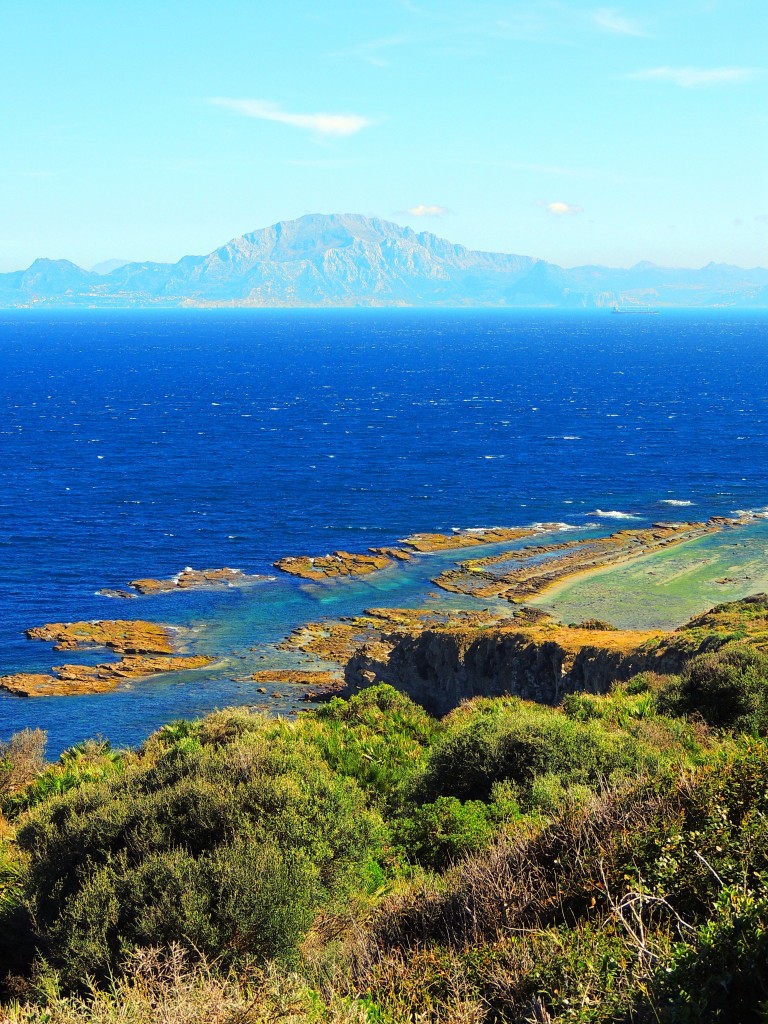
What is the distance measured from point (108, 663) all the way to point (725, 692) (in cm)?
4047

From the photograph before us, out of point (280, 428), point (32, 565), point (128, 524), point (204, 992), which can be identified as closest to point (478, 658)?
point (204, 992)

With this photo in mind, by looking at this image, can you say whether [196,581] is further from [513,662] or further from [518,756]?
[518,756]

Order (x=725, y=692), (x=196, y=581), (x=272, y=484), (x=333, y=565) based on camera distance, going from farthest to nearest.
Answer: (x=272, y=484) → (x=333, y=565) → (x=196, y=581) → (x=725, y=692)

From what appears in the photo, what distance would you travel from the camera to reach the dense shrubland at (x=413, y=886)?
934 cm

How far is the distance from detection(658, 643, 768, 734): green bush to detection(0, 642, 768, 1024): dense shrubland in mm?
1016

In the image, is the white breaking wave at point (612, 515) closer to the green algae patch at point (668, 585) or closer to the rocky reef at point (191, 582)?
the green algae patch at point (668, 585)

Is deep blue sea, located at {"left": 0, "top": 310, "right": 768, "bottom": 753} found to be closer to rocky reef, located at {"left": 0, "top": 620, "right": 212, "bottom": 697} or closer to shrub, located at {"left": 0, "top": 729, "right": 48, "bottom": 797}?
rocky reef, located at {"left": 0, "top": 620, "right": 212, "bottom": 697}

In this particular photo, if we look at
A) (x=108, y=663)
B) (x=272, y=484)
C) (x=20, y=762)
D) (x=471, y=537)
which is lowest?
(x=108, y=663)

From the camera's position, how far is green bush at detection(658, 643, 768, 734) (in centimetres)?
2453

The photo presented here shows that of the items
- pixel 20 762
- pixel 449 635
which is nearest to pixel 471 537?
pixel 449 635

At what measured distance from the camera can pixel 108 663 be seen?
55.8 meters

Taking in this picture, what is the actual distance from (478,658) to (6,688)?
2785 centimetres

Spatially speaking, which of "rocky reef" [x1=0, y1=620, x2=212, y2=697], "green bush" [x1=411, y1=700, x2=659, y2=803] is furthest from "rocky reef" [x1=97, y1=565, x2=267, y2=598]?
"green bush" [x1=411, y1=700, x2=659, y2=803]

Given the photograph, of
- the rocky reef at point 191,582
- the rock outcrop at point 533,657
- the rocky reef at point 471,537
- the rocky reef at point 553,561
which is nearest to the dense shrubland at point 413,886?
the rock outcrop at point 533,657
